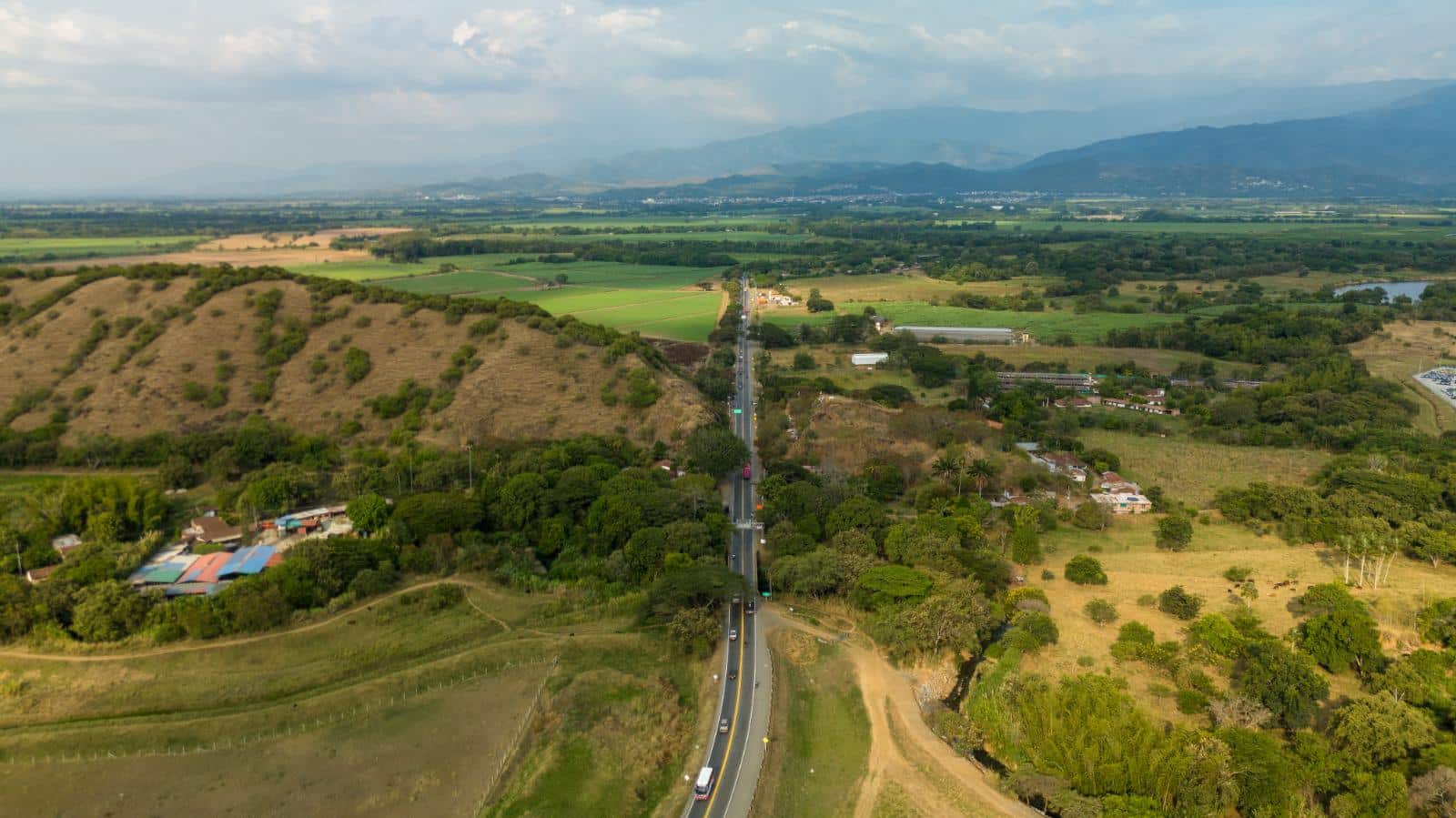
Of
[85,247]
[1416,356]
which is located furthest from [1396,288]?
[85,247]

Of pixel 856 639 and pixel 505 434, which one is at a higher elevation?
pixel 505 434

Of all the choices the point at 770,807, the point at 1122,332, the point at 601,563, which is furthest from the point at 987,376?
the point at 770,807

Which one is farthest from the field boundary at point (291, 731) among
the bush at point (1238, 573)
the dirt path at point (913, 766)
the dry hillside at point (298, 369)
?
the bush at point (1238, 573)

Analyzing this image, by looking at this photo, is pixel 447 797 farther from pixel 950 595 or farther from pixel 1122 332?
pixel 1122 332

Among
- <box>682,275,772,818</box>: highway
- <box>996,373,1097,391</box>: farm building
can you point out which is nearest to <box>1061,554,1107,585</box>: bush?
<box>682,275,772,818</box>: highway

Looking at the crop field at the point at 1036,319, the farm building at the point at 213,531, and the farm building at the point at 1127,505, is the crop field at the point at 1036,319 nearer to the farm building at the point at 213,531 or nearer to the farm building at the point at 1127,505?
the farm building at the point at 1127,505

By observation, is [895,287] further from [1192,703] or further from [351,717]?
[351,717]
